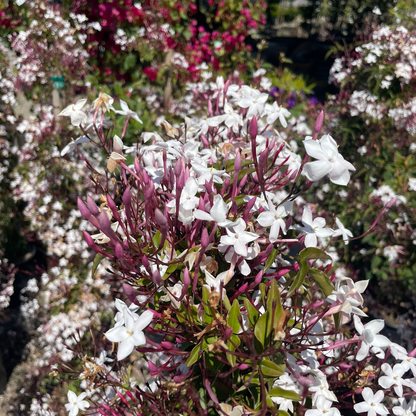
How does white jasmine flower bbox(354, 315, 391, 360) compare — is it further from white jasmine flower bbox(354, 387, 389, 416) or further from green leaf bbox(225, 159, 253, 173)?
green leaf bbox(225, 159, 253, 173)

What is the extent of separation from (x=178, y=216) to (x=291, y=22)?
17.2 metres

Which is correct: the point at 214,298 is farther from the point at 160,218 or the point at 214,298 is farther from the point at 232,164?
the point at 232,164

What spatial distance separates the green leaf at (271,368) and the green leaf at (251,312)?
9 centimetres

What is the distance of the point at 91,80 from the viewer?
115 inches

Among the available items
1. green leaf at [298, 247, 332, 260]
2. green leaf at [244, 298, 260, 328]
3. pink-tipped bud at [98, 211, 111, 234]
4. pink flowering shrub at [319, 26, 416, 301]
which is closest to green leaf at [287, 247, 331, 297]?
green leaf at [298, 247, 332, 260]

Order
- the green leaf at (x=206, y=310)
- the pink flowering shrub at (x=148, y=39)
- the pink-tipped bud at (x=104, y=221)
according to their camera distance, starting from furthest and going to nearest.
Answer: the pink flowering shrub at (x=148, y=39), the green leaf at (x=206, y=310), the pink-tipped bud at (x=104, y=221)

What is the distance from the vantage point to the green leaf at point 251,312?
2.58 feet

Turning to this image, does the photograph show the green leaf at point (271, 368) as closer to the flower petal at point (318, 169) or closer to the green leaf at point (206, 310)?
the green leaf at point (206, 310)

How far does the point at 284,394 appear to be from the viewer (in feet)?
2.42

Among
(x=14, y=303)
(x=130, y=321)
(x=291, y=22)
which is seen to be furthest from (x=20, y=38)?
(x=291, y=22)

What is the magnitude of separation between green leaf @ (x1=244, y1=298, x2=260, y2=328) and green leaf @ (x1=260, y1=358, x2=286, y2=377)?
0.09 m

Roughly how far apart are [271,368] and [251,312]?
0.12 metres

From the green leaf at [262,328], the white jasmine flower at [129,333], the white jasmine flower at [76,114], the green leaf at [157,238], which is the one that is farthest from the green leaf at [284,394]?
the white jasmine flower at [76,114]

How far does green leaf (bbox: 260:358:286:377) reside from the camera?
0.73m
